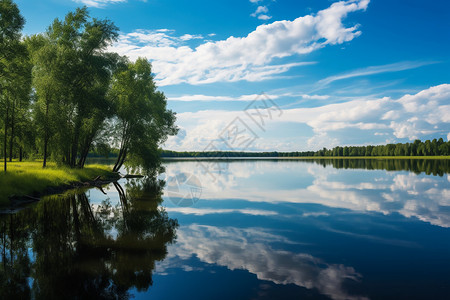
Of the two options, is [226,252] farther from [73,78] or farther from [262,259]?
[73,78]

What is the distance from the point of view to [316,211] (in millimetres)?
18109

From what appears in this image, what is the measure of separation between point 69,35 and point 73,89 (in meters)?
6.76

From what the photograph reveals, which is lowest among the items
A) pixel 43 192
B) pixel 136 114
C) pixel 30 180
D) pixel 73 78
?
pixel 43 192

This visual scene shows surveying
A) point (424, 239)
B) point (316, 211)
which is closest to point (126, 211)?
point (316, 211)

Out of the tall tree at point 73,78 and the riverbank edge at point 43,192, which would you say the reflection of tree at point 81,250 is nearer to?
the riverbank edge at point 43,192

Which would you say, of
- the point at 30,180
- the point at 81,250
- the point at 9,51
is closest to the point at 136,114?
the point at 9,51

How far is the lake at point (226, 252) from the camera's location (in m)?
7.64

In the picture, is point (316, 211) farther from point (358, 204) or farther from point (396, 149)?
point (396, 149)

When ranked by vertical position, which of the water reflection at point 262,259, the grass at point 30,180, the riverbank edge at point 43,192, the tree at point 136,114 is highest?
the tree at point 136,114

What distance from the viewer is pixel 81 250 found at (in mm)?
10336

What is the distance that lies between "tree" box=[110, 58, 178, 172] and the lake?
72.4 ft

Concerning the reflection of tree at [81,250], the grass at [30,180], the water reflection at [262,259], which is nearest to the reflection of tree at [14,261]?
the reflection of tree at [81,250]

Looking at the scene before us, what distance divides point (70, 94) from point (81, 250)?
26767mm

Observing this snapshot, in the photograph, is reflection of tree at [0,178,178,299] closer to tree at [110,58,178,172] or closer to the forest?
the forest
